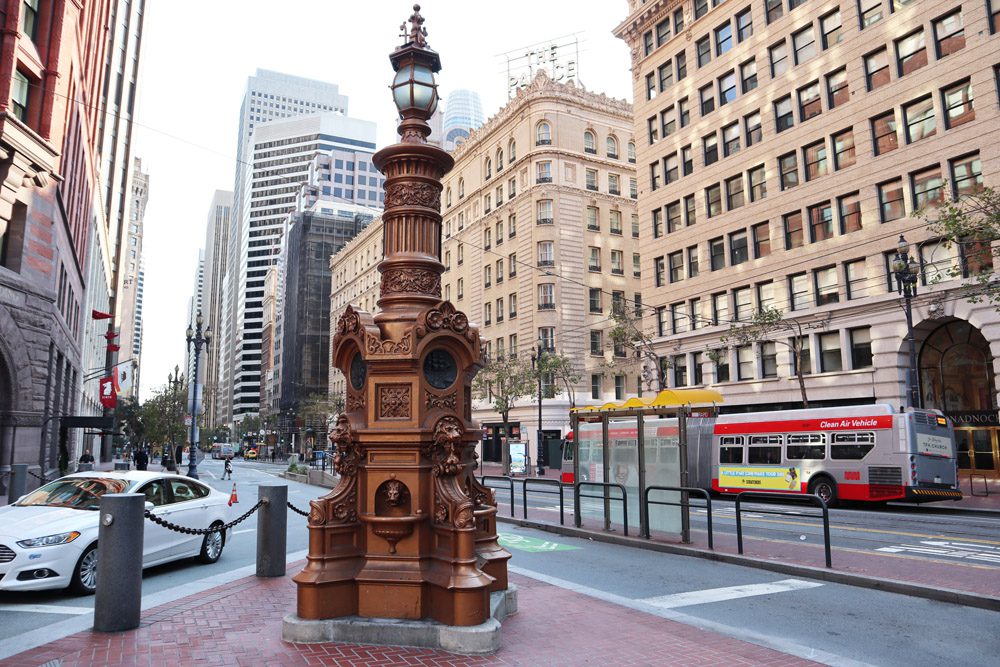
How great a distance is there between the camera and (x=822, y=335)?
103 feet

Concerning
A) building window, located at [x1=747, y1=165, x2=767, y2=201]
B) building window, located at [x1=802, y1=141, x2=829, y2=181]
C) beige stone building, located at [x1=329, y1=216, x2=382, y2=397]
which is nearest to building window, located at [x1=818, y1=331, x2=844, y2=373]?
building window, located at [x1=802, y1=141, x2=829, y2=181]

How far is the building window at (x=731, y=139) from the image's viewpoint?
3591cm

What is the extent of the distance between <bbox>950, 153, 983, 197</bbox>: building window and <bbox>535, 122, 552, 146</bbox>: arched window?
29.3 m

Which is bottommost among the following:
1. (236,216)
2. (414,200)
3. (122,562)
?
(122,562)

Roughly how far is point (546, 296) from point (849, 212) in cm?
2285

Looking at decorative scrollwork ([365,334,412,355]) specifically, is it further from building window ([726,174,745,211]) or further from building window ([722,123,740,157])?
building window ([722,123,740,157])

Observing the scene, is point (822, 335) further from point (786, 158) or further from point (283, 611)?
point (283, 611)

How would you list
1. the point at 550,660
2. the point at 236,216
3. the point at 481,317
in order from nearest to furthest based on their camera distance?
the point at 550,660
the point at 481,317
the point at 236,216

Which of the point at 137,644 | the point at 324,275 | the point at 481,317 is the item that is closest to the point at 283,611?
the point at 137,644

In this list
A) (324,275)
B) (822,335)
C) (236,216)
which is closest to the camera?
(822,335)

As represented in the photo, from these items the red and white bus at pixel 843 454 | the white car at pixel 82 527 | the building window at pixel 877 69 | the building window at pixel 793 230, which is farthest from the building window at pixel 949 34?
the white car at pixel 82 527

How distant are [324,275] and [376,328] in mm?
108277

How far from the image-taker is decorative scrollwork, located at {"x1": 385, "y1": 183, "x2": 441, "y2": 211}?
7500 mm

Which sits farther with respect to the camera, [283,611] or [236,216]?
[236,216]
